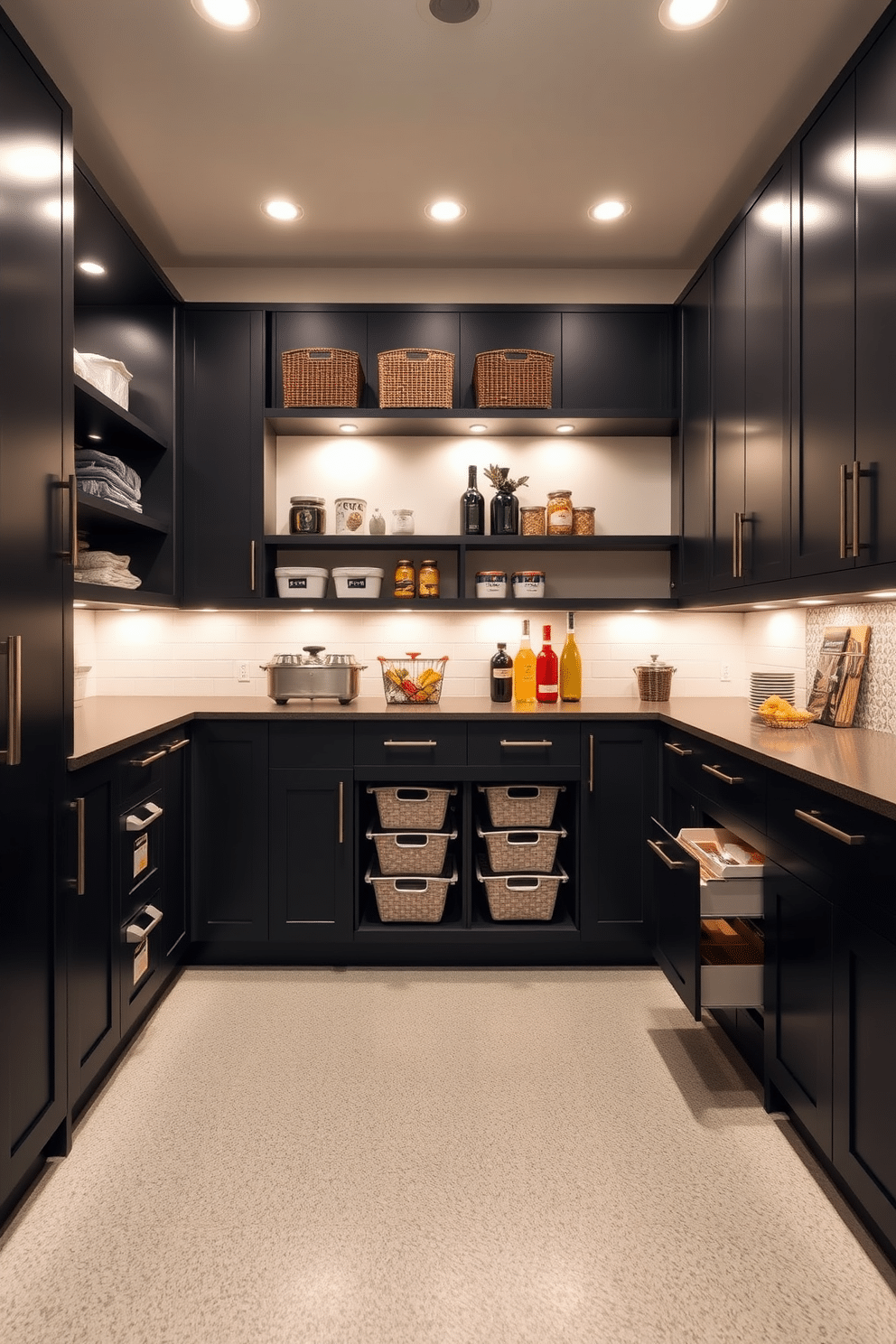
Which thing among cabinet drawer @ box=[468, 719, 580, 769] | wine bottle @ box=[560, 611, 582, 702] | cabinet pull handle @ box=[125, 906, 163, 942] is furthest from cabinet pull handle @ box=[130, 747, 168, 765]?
wine bottle @ box=[560, 611, 582, 702]

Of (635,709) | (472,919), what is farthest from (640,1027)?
(635,709)

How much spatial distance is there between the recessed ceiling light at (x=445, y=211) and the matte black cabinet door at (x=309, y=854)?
2135 millimetres

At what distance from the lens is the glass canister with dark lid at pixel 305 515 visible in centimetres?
318

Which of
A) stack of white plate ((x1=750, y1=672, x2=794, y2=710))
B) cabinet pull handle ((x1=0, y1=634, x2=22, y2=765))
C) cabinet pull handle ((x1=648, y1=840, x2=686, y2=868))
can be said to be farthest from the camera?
stack of white plate ((x1=750, y1=672, x2=794, y2=710))

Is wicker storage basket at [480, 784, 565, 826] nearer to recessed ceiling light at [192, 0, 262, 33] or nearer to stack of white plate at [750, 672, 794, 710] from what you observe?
stack of white plate at [750, 672, 794, 710]

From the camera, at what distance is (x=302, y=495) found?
3.37 metres

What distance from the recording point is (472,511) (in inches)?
126

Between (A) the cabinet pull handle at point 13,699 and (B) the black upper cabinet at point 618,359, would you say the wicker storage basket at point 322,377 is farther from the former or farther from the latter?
(A) the cabinet pull handle at point 13,699

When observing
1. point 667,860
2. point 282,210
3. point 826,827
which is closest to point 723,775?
point 667,860

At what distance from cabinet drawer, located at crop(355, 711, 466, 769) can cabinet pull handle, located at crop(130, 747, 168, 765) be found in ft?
2.22

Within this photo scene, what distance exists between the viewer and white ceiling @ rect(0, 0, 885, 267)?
1.98 meters

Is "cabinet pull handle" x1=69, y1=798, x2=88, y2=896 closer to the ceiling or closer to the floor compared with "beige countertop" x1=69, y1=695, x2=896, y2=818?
closer to the floor

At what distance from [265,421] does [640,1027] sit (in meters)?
2.67

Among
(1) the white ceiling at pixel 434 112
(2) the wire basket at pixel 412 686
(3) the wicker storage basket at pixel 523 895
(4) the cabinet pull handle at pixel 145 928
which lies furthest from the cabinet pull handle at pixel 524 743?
(1) the white ceiling at pixel 434 112
